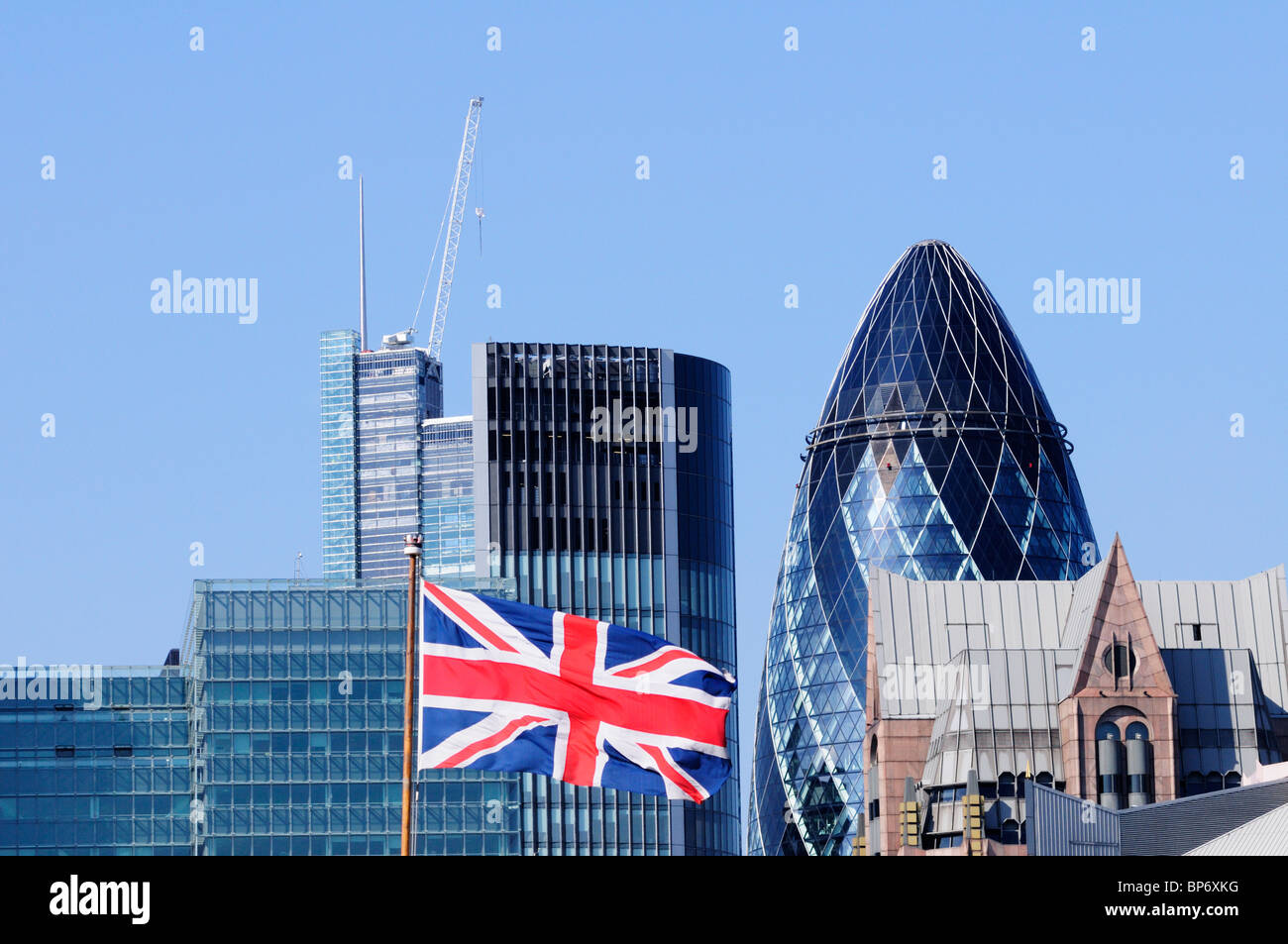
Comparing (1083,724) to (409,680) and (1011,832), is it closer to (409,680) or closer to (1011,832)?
(1011,832)

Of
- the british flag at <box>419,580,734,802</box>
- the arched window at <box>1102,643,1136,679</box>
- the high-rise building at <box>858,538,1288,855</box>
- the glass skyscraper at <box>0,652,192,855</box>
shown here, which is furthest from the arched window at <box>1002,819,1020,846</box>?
the british flag at <box>419,580,734,802</box>

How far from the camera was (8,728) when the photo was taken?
16338 cm

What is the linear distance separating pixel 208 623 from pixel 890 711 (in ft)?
177

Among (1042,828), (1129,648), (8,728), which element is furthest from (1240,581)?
(8,728)

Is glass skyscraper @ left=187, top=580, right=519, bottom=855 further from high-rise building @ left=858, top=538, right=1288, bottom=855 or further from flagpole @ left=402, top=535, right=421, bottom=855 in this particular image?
flagpole @ left=402, top=535, right=421, bottom=855

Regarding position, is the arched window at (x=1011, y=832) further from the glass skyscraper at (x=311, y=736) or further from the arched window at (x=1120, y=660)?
the glass skyscraper at (x=311, y=736)

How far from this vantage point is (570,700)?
114 feet

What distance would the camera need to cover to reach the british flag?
3425 centimetres

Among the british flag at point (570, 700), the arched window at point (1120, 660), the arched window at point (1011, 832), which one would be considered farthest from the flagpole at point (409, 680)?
the arched window at point (1120, 660)

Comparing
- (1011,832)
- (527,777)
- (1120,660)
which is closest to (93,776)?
(527,777)

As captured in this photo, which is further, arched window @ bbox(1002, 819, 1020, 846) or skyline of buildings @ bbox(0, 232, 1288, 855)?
skyline of buildings @ bbox(0, 232, 1288, 855)

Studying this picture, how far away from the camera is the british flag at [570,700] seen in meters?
34.2
